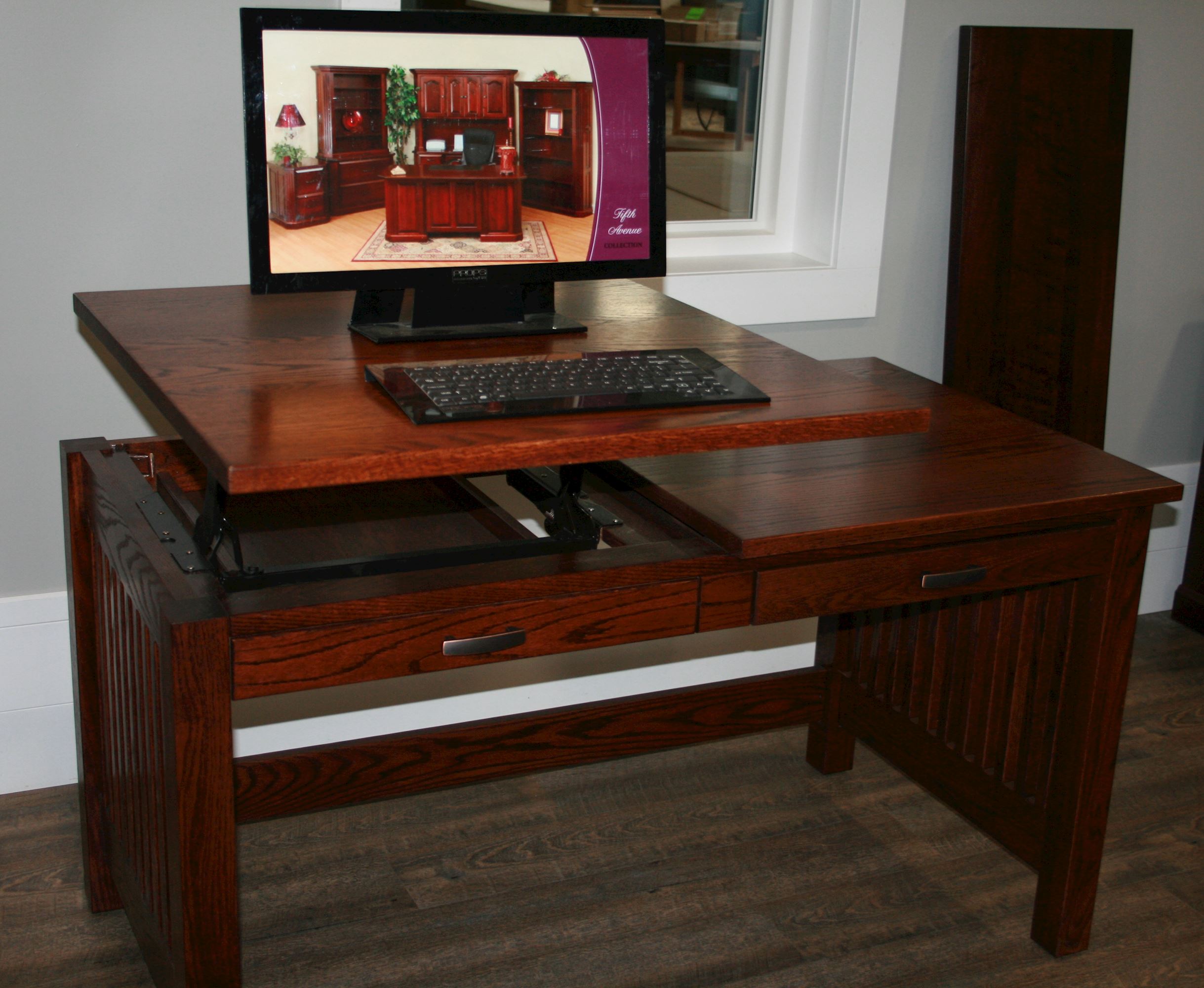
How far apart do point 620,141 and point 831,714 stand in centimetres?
119

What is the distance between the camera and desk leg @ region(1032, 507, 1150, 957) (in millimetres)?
1737

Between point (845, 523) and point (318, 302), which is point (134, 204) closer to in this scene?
point (318, 302)

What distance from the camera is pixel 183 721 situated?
1291 mm

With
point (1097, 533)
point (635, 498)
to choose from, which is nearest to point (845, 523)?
point (635, 498)

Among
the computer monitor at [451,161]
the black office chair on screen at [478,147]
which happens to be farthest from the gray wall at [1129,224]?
the black office chair on screen at [478,147]

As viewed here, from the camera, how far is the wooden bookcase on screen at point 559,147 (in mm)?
1635

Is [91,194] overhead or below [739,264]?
overhead

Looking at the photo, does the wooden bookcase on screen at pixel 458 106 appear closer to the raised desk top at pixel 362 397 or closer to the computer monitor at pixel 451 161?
the computer monitor at pixel 451 161

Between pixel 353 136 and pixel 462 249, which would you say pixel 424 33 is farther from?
pixel 462 249

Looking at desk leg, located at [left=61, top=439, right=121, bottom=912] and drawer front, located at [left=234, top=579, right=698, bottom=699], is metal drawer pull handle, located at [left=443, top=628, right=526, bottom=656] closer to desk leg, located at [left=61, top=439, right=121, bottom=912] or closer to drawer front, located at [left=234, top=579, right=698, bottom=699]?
drawer front, located at [left=234, top=579, right=698, bottom=699]

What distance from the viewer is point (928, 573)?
1.58 metres

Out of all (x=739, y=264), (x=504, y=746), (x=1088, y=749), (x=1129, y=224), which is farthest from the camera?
(x=1129, y=224)

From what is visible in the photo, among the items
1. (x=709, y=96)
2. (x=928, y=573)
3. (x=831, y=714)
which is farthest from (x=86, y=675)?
(x=709, y=96)

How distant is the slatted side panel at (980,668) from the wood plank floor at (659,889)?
0.73ft
